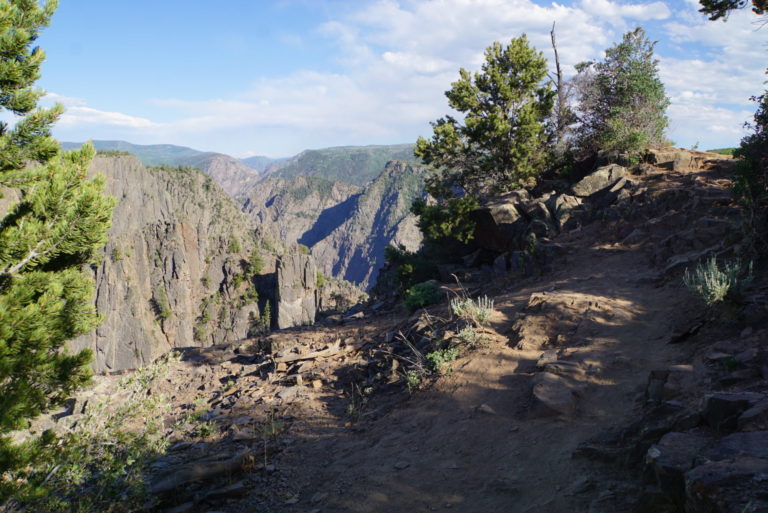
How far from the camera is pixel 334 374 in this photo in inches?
390

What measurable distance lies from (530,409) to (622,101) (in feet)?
57.4

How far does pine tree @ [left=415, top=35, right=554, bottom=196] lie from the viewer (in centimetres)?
1905

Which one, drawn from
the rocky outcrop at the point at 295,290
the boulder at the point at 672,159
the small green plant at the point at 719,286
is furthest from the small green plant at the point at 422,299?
the rocky outcrop at the point at 295,290

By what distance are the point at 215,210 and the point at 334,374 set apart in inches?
6367

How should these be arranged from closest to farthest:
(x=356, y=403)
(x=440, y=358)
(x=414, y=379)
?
(x=414, y=379) < (x=440, y=358) < (x=356, y=403)

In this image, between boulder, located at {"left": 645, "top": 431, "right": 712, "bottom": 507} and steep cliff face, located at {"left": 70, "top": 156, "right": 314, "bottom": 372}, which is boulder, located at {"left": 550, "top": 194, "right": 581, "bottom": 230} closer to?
boulder, located at {"left": 645, "top": 431, "right": 712, "bottom": 507}

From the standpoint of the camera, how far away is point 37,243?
18.9ft

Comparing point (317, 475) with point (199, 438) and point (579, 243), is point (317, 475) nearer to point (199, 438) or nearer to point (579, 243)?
point (199, 438)

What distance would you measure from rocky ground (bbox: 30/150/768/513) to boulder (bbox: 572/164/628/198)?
13.7 feet

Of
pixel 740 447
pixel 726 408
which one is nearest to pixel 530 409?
pixel 726 408

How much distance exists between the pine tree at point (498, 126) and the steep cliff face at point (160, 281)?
92.0 metres

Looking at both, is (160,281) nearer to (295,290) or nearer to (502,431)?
(295,290)

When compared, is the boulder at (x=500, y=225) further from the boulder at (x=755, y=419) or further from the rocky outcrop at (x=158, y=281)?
the rocky outcrop at (x=158, y=281)

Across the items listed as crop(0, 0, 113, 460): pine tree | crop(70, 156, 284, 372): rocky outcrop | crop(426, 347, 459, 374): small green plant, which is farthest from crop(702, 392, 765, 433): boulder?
crop(70, 156, 284, 372): rocky outcrop
